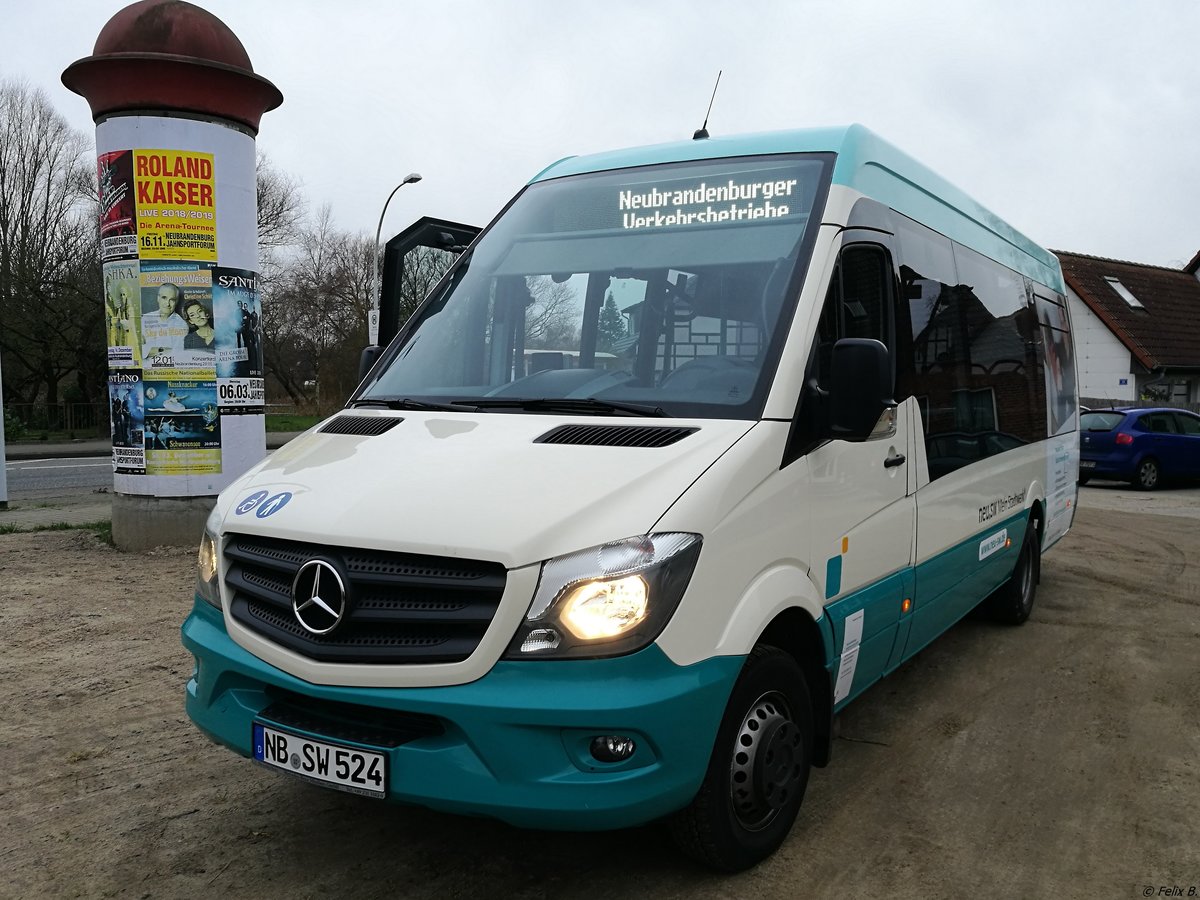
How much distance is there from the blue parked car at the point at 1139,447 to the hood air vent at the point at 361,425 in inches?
686

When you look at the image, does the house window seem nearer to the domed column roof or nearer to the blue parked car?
the blue parked car

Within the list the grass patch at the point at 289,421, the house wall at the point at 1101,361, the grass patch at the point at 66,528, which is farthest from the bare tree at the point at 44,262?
the house wall at the point at 1101,361

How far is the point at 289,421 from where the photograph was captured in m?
42.8

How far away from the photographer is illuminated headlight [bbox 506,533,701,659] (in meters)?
2.85

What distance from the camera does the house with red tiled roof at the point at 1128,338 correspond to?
32656 mm

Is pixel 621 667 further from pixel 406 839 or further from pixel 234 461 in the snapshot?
pixel 234 461

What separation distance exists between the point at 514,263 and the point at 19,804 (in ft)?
9.63

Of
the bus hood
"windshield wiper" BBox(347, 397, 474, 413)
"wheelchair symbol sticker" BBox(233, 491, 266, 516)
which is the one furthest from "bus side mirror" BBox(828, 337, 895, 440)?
"wheelchair symbol sticker" BBox(233, 491, 266, 516)

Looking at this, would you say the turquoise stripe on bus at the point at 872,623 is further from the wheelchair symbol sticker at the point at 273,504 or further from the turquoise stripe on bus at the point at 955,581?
the wheelchair symbol sticker at the point at 273,504

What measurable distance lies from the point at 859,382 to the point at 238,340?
25.2 feet

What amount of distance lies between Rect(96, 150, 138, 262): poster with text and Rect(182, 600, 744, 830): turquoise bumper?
7753 millimetres

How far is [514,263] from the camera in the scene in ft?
14.6

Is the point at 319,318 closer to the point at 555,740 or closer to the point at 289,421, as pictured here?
the point at 289,421

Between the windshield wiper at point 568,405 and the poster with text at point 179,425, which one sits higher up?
the windshield wiper at point 568,405
